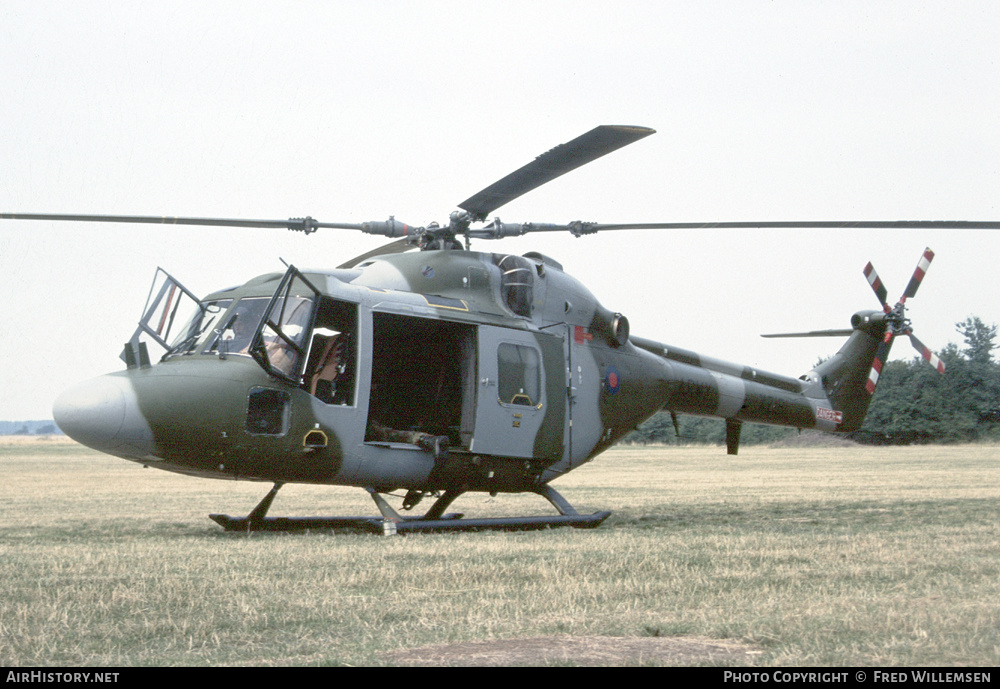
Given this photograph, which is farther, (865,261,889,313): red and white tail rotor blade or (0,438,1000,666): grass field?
(865,261,889,313): red and white tail rotor blade

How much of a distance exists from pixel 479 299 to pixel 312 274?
7.00 ft

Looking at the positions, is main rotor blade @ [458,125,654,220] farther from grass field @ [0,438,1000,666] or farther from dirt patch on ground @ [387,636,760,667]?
dirt patch on ground @ [387,636,760,667]

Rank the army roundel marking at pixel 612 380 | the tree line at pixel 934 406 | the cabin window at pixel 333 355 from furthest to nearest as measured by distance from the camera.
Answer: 1. the tree line at pixel 934 406
2. the army roundel marking at pixel 612 380
3. the cabin window at pixel 333 355

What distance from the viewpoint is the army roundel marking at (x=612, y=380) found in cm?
1286

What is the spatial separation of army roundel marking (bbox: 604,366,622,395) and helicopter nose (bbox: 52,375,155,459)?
5785 millimetres

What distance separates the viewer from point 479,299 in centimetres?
1165

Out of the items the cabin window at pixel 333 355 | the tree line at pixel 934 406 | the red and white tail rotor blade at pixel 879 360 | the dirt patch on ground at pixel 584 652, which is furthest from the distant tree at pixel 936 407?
the dirt patch on ground at pixel 584 652

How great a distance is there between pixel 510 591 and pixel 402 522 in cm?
409

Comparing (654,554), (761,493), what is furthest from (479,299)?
Result: (761,493)

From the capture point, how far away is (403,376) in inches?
469

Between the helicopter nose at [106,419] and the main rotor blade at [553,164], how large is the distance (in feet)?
13.8

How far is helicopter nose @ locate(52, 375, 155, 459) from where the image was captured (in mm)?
9094

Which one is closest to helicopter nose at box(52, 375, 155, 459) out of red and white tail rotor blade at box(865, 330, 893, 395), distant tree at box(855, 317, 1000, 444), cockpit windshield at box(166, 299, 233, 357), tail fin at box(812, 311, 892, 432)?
cockpit windshield at box(166, 299, 233, 357)

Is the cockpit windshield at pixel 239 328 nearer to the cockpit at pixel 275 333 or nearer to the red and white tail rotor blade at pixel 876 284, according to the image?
the cockpit at pixel 275 333
